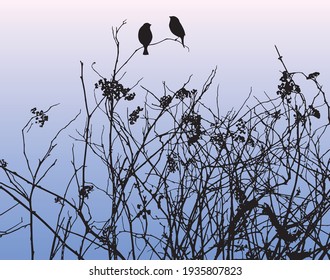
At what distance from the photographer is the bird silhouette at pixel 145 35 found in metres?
3.85

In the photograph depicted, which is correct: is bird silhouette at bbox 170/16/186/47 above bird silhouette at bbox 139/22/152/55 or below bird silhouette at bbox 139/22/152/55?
above

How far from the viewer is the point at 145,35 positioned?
12.8 feet

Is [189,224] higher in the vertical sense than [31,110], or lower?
lower

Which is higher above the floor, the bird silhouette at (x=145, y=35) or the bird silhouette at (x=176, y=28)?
the bird silhouette at (x=176, y=28)

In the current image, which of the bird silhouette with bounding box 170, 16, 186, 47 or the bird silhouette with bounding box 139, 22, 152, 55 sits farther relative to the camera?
the bird silhouette with bounding box 170, 16, 186, 47

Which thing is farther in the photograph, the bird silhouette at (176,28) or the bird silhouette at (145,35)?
the bird silhouette at (176,28)

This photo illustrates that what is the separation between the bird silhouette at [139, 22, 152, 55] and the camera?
3852 mm
